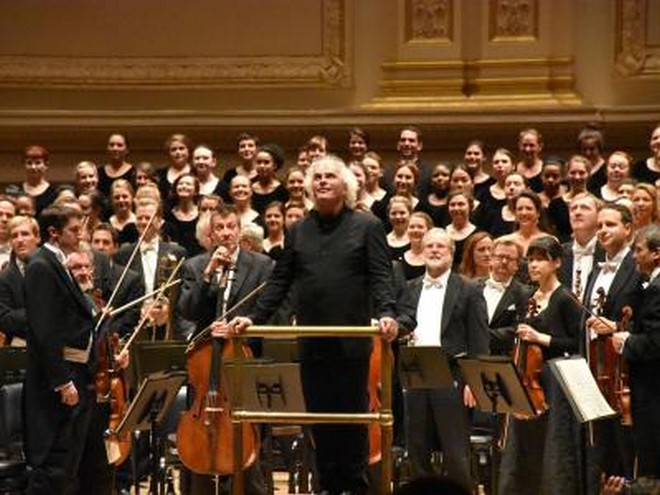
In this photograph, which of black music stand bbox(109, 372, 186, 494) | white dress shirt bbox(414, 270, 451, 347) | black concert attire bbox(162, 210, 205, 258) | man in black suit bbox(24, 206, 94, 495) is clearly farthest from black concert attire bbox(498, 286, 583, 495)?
black concert attire bbox(162, 210, 205, 258)

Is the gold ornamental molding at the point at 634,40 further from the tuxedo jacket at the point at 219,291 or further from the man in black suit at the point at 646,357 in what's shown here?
the man in black suit at the point at 646,357

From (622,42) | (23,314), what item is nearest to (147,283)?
(23,314)

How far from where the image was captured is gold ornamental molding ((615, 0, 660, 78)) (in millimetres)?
13227

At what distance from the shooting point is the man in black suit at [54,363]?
22.8ft

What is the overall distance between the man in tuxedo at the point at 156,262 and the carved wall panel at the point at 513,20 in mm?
4460

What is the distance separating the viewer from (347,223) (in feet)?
22.2

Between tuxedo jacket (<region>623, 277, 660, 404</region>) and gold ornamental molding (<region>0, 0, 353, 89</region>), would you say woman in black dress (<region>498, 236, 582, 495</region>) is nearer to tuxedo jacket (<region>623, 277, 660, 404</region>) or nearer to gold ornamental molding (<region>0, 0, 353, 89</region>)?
tuxedo jacket (<region>623, 277, 660, 404</region>)

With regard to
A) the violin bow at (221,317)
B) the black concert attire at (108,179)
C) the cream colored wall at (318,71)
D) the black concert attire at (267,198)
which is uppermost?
the cream colored wall at (318,71)

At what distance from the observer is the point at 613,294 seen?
700cm

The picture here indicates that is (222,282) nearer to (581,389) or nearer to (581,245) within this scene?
(581,245)

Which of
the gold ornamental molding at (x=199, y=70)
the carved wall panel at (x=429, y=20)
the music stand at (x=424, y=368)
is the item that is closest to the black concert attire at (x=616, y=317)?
the music stand at (x=424, y=368)

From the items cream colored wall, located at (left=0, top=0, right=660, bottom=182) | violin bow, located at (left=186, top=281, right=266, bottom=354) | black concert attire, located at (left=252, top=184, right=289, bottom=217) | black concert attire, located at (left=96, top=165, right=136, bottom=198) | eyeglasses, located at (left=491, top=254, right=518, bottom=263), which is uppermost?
cream colored wall, located at (left=0, top=0, right=660, bottom=182)

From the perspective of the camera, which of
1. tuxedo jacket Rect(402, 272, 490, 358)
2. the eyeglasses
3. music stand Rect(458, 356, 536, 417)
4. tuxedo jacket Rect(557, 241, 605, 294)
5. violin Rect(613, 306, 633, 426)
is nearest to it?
violin Rect(613, 306, 633, 426)

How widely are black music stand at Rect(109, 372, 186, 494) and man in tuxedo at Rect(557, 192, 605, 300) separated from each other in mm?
1832
